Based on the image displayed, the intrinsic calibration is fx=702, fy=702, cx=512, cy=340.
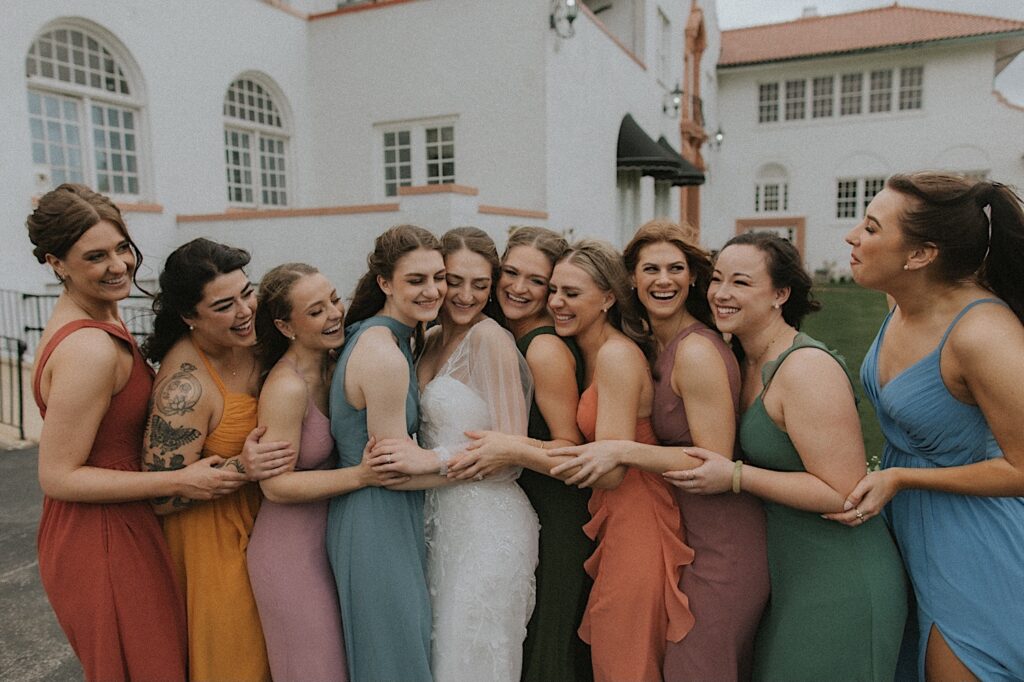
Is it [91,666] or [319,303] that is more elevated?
[319,303]

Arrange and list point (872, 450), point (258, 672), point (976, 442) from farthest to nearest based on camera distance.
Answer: point (872, 450) < point (258, 672) < point (976, 442)

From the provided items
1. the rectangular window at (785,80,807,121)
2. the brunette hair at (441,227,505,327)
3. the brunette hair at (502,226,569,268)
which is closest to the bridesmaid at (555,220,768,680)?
the brunette hair at (502,226,569,268)

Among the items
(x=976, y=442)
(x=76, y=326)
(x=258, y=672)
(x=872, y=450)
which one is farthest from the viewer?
(x=872, y=450)

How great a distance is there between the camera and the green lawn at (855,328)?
677 cm

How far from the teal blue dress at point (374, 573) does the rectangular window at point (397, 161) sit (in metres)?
12.4

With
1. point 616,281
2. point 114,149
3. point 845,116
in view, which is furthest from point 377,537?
point 845,116

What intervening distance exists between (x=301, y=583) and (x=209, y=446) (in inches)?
Answer: 24.6

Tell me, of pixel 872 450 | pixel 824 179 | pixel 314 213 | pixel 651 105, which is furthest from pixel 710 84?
pixel 872 450

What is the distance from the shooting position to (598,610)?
2725 millimetres

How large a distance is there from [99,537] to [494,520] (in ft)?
4.70

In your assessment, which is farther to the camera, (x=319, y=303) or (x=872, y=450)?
(x=872, y=450)

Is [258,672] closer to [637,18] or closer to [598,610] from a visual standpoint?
[598,610]

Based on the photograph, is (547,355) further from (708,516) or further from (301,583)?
(301,583)

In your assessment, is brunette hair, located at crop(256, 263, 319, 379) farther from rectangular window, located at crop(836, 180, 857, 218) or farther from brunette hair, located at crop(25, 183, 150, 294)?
rectangular window, located at crop(836, 180, 857, 218)
